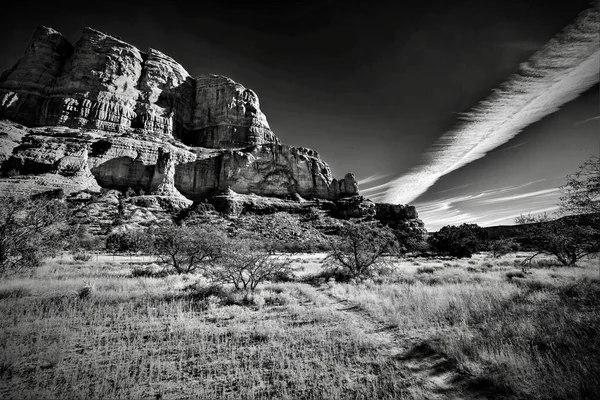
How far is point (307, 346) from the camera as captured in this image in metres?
5.57

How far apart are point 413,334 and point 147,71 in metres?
133

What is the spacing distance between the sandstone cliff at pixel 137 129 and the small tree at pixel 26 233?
6533 centimetres

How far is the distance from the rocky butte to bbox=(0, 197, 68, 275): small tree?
6198 cm

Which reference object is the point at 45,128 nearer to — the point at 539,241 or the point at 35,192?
the point at 35,192

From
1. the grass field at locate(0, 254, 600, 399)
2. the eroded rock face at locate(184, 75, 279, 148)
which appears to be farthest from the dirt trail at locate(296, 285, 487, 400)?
the eroded rock face at locate(184, 75, 279, 148)

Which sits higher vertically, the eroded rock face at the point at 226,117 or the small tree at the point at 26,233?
the eroded rock face at the point at 226,117

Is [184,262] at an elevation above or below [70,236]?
below

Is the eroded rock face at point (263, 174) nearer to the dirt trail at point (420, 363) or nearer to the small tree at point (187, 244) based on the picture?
the small tree at point (187, 244)

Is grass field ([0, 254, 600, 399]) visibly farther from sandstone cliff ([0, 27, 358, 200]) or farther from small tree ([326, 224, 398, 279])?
sandstone cliff ([0, 27, 358, 200])

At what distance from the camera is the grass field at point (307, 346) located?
386cm

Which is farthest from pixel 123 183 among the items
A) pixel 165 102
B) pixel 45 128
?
pixel 165 102

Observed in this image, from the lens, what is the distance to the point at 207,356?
5.18 m

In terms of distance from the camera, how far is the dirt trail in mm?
3802

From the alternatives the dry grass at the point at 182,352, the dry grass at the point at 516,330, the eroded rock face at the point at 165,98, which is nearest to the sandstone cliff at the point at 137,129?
the eroded rock face at the point at 165,98
